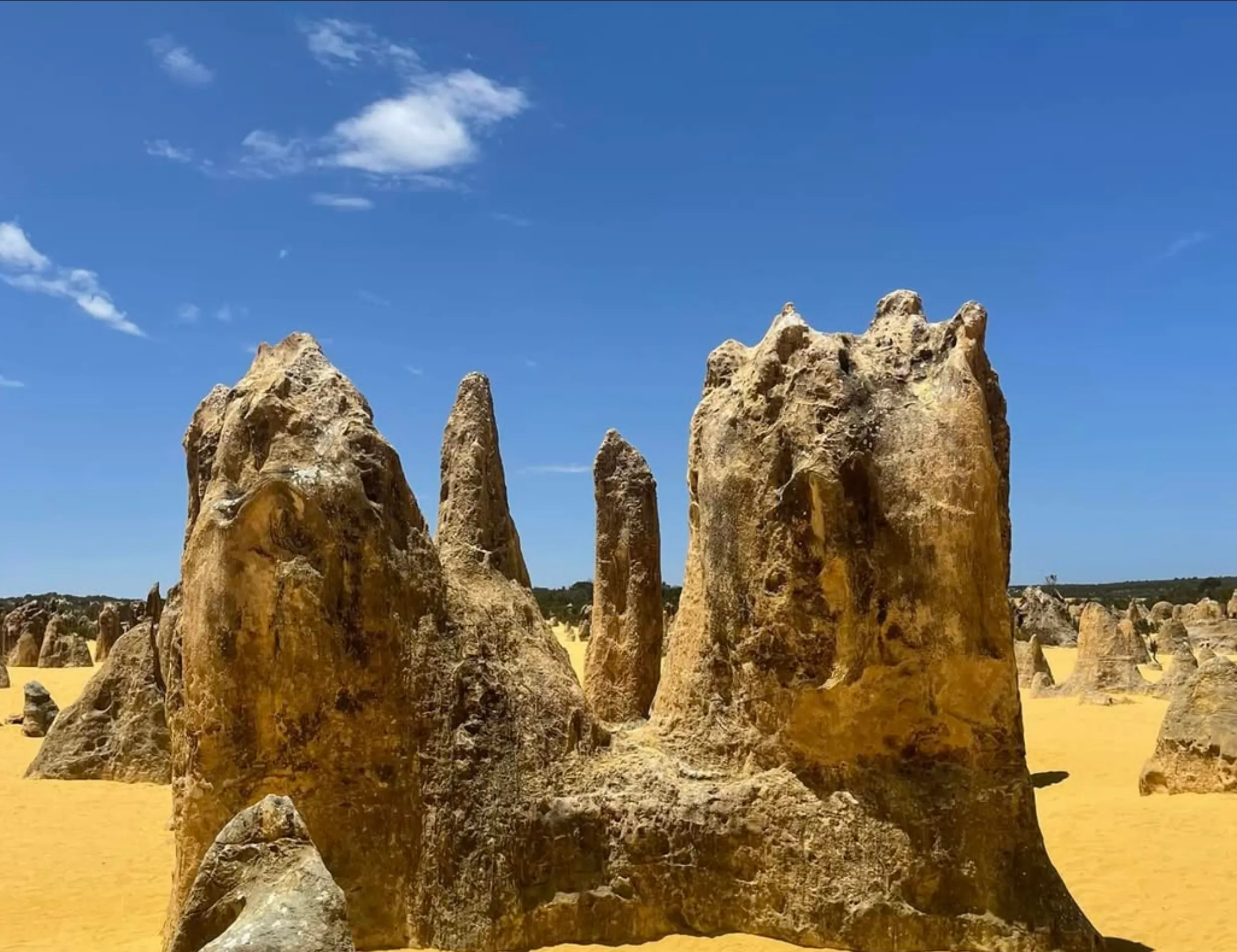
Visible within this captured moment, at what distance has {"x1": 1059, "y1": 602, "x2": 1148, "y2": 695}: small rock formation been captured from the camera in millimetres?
21391

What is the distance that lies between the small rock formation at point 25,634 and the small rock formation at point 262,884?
33.5 m

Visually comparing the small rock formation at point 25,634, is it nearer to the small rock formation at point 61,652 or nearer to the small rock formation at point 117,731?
the small rock formation at point 61,652

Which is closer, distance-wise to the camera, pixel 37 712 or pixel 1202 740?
pixel 1202 740

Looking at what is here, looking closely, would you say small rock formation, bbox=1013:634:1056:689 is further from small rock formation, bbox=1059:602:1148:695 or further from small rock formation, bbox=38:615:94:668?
small rock formation, bbox=38:615:94:668

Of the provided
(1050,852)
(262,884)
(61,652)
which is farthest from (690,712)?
(61,652)

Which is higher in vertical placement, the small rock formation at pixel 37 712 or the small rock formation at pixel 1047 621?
the small rock formation at pixel 1047 621

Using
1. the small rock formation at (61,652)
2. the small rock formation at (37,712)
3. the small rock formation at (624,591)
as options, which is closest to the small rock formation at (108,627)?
the small rock formation at (61,652)

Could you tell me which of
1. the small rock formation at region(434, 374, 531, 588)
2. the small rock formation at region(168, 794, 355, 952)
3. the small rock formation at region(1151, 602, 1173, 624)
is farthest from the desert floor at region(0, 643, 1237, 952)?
the small rock formation at region(1151, 602, 1173, 624)

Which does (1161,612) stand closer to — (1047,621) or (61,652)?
(1047,621)

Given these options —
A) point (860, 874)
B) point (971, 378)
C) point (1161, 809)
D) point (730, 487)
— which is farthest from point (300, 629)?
point (1161, 809)

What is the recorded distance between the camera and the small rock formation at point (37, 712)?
746 inches

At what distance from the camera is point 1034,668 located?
2328cm

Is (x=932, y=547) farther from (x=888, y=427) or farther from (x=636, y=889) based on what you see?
(x=636, y=889)

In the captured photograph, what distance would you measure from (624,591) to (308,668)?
5626 mm
